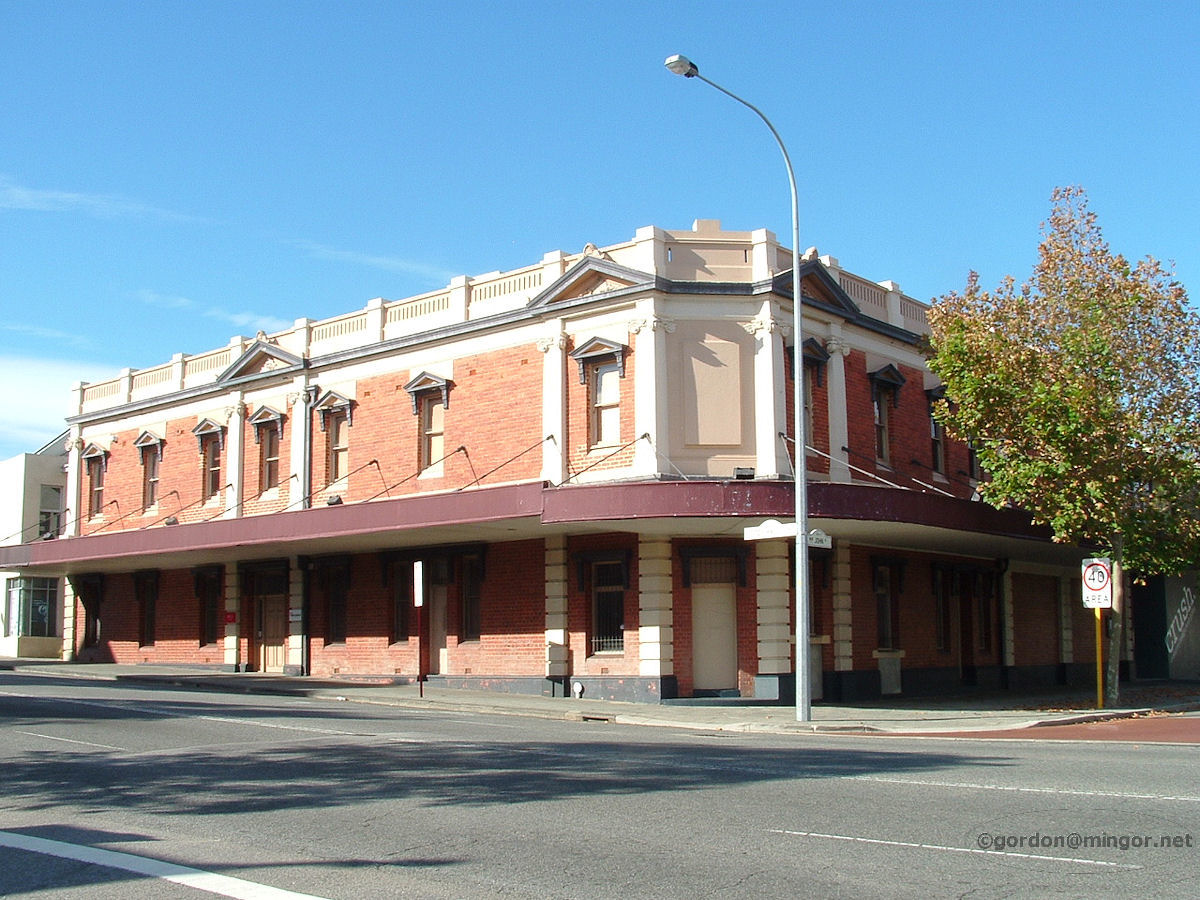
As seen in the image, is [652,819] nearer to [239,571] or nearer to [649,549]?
[649,549]

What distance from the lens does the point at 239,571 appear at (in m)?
34.5

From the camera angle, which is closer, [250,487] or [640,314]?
[640,314]

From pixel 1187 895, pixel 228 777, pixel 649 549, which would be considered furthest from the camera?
pixel 649 549

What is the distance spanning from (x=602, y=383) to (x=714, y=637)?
573 cm

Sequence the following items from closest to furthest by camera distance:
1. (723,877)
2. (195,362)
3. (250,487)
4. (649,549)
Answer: (723,877) < (649,549) < (250,487) < (195,362)

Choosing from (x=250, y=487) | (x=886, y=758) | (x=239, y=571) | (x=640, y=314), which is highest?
(x=640, y=314)

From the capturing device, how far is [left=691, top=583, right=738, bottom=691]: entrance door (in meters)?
25.0

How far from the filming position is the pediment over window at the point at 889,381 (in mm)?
28750

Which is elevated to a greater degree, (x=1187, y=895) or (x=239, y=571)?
(x=239, y=571)

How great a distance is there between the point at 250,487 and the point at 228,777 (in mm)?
22127

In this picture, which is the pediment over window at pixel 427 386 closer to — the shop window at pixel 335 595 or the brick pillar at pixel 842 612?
the shop window at pixel 335 595

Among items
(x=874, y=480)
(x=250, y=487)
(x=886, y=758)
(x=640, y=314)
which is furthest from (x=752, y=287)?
(x=250, y=487)

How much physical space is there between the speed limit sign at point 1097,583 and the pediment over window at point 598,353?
31.6ft

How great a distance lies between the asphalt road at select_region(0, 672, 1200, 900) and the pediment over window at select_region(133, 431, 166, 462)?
842 inches
